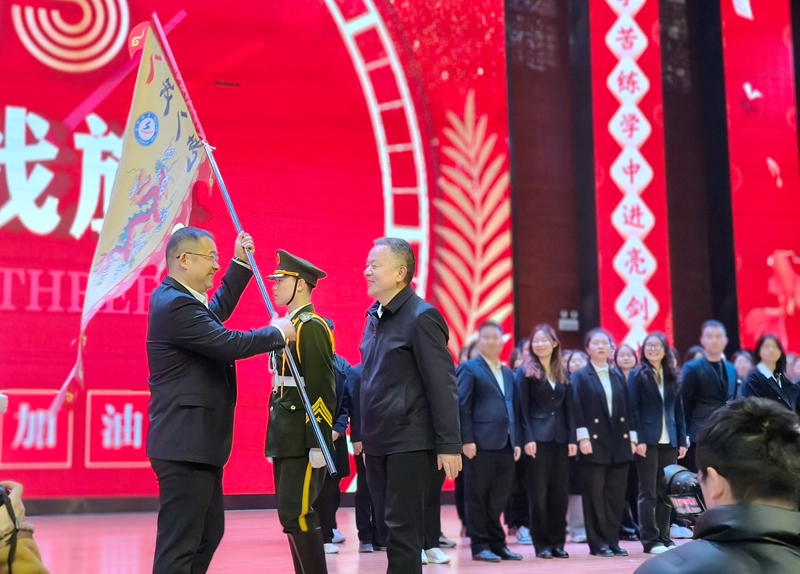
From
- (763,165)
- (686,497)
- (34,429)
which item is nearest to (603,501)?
(34,429)

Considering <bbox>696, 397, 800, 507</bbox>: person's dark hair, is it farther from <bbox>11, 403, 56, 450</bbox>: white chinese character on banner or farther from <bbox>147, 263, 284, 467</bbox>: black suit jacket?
<bbox>11, 403, 56, 450</bbox>: white chinese character on banner

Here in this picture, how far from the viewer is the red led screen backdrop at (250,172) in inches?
252

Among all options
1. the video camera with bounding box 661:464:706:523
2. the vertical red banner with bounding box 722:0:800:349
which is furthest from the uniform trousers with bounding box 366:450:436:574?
the vertical red banner with bounding box 722:0:800:349

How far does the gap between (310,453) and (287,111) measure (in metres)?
4.61

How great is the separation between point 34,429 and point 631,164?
19.3 ft

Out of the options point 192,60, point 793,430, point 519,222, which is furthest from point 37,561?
point 519,222

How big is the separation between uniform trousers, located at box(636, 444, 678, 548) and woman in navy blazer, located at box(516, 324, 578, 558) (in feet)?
→ 1.49

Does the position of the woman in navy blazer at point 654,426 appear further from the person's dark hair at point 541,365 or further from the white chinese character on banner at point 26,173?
the white chinese character on banner at point 26,173

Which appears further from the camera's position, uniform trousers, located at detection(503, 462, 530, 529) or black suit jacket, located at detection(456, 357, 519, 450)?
uniform trousers, located at detection(503, 462, 530, 529)

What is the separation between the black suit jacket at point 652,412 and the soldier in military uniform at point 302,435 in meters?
2.64

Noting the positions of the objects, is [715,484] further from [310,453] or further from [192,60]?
[192,60]

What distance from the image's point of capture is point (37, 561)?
3.15m

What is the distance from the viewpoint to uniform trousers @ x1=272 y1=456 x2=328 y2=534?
3.20m

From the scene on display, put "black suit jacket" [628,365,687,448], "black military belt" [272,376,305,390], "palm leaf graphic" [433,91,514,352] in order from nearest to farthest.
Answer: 1. "black military belt" [272,376,305,390]
2. "black suit jacket" [628,365,687,448]
3. "palm leaf graphic" [433,91,514,352]
